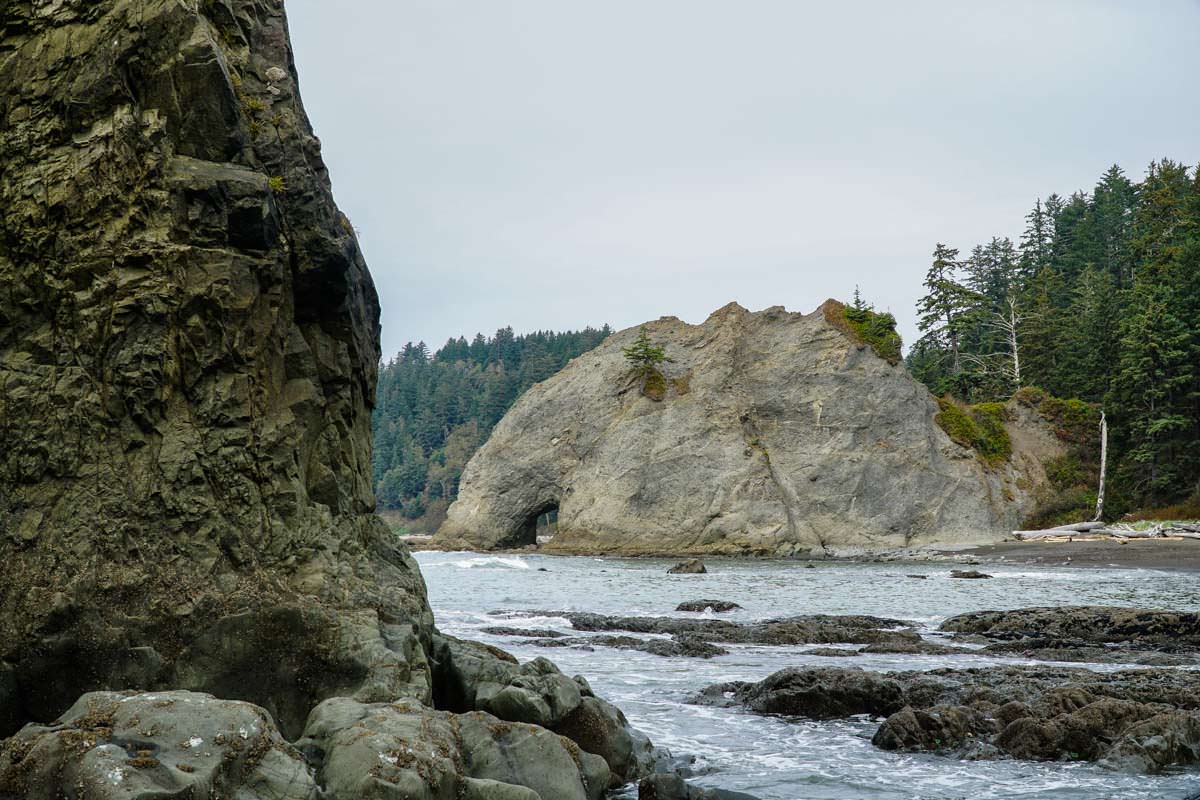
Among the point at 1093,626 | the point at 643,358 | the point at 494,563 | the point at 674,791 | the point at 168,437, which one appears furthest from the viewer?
the point at 643,358

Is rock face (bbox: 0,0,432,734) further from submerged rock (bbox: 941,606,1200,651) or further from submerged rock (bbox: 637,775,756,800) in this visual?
submerged rock (bbox: 941,606,1200,651)

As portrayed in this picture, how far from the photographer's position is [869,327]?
194 ft

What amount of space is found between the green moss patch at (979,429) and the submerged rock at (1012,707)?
140 ft

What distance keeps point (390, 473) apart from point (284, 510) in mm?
122566

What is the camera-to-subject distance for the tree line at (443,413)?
12531 cm

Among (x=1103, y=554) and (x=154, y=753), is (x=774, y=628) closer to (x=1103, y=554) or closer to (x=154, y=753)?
(x=154, y=753)

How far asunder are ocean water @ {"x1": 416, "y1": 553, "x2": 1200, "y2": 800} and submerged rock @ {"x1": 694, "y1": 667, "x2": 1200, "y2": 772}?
0.31 metres

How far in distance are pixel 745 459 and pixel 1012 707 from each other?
4429 centimetres

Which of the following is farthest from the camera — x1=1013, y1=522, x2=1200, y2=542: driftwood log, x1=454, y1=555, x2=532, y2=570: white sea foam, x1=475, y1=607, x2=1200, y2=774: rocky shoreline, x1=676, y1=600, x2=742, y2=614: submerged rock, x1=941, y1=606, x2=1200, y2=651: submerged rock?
x1=454, y1=555, x2=532, y2=570: white sea foam

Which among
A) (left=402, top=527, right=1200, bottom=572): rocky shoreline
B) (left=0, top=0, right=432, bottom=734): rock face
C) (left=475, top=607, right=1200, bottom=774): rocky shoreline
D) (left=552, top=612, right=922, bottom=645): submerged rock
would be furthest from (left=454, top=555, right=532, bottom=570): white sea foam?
(left=0, top=0, right=432, bottom=734): rock face

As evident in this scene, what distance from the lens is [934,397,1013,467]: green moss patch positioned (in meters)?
55.2

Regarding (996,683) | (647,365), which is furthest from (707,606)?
(647,365)

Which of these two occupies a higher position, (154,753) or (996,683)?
(154,753)

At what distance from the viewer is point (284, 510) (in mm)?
9594
